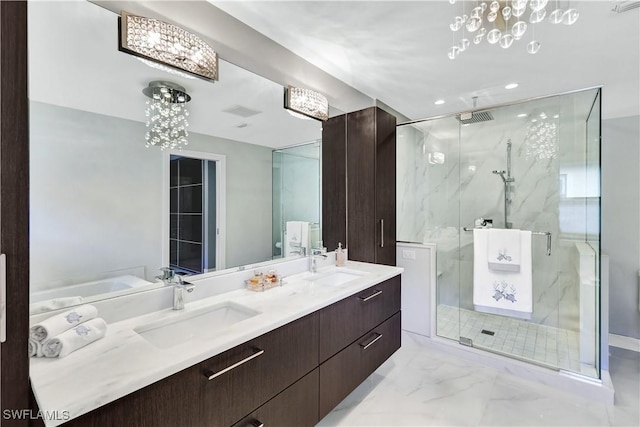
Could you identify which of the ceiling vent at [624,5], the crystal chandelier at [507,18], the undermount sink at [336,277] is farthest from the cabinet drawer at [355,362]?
the ceiling vent at [624,5]

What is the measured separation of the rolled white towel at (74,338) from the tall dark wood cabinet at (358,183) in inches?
66.8

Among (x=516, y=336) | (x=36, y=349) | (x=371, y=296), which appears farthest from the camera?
(x=516, y=336)

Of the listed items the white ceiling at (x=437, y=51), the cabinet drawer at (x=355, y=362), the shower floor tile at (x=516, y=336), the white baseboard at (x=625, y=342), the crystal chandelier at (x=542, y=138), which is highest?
the white ceiling at (x=437, y=51)

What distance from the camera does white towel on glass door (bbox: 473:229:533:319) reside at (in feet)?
8.30

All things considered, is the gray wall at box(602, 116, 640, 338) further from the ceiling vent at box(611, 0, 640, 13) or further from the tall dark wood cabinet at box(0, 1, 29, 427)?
the tall dark wood cabinet at box(0, 1, 29, 427)

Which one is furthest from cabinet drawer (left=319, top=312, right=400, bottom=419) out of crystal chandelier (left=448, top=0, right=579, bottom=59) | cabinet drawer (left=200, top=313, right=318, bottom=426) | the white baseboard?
the white baseboard

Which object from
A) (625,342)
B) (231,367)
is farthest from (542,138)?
(231,367)

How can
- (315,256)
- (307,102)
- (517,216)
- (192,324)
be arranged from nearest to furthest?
(192,324)
(307,102)
(315,256)
(517,216)

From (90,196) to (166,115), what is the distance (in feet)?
1.73

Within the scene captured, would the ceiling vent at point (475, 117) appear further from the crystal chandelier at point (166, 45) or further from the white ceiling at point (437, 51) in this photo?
the crystal chandelier at point (166, 45)

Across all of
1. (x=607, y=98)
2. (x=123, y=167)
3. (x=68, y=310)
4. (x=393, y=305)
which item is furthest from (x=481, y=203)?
(x=68, y=310)

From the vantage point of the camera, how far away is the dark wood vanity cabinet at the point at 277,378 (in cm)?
86

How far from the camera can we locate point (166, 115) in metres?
1.46

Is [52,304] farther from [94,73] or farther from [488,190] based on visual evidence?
[488,190]
